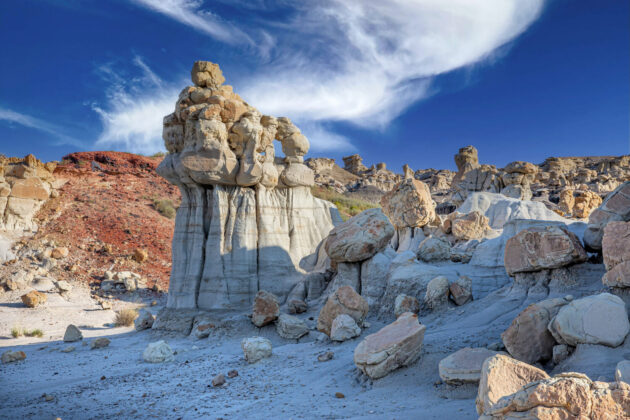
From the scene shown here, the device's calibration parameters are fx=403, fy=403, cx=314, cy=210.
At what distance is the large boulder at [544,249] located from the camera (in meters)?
5.61

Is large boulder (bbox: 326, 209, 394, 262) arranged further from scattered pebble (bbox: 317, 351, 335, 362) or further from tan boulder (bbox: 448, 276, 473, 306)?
scattered pebble (bbox: 317, 351, 335, 362)

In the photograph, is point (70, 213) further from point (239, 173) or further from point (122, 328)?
point (239, 173)

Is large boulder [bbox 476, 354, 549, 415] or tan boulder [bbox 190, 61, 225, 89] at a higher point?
tan boulder [bbox 190, 61, 225, 89]

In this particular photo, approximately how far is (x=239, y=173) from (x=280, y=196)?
1.37 m

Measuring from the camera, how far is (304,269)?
1060 centimetres

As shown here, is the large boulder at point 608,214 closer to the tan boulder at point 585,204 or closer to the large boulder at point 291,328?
the large boulder at point 291,328

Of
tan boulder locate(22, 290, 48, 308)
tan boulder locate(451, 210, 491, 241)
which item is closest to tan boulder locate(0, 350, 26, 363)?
tan boulder locate(22, 290, 48, 308)

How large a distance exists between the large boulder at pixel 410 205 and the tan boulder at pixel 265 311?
608cm

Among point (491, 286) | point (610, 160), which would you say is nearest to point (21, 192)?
point (491, 286)

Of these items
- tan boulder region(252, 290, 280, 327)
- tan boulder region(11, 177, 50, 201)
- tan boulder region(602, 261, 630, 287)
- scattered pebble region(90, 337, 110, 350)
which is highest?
tan boulder region(11, 177, 50, 201)

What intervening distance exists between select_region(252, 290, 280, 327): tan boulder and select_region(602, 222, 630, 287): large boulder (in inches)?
230

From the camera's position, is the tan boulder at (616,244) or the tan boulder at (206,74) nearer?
the tan boulder at (616,244)

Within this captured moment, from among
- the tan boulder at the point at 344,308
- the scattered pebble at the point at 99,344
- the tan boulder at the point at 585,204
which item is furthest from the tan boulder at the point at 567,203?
the scattered pebble at the point at 99,344

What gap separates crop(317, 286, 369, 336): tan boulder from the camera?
23.4 feet
